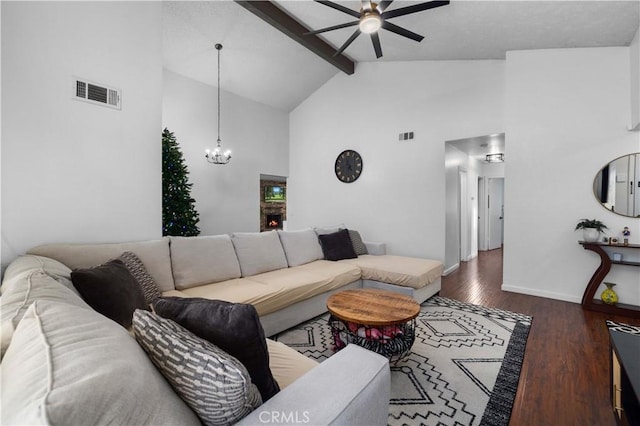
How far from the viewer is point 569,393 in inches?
71.7

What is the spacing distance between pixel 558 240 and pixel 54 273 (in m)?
4.98

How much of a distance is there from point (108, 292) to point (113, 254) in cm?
80

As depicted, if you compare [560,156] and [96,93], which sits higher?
[96,93]

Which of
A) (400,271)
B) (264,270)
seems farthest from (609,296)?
(264,270)

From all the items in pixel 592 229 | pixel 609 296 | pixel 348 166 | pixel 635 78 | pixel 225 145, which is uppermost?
pixel 635 78

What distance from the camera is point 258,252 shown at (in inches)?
126

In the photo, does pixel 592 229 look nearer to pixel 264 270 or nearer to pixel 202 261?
pixel 264 270

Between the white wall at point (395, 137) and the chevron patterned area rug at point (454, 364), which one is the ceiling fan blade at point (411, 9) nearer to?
the white wall at point (395, 137)

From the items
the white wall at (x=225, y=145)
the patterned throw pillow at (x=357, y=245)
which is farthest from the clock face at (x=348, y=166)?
the patterned throw pillow at (x=357, y=245)

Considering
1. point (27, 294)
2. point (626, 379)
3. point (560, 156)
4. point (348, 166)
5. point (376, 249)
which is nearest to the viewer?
point (27, 294)

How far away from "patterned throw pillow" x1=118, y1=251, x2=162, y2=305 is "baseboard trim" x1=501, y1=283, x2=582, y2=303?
4.30 metres

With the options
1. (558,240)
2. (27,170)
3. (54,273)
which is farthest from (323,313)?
(558,240)

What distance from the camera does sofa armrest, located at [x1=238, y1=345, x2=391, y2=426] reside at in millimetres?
769

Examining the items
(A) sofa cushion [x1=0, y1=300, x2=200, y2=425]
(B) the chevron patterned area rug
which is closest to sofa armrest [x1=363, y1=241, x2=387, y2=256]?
(B) the chevron patterned area rug
